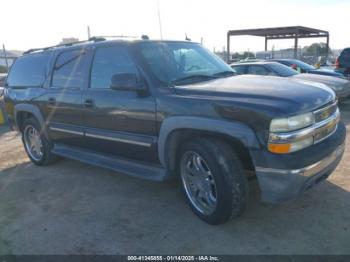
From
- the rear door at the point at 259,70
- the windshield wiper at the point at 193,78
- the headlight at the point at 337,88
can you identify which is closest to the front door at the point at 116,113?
the windshield wiper at the point at 193,78

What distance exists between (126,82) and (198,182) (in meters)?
1.34

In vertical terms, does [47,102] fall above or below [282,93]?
below

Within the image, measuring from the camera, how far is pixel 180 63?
4.20 metres

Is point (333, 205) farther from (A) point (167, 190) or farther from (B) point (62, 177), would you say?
(B) point (62, 177)

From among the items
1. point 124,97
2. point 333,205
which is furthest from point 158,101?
point 333,205

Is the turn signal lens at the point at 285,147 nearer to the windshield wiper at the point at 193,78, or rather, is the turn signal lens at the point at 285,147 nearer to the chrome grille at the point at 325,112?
the chrome grille at the point at 325,112

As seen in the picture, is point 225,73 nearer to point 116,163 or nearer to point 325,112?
point 325,112

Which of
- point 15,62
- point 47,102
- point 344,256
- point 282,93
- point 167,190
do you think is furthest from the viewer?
point 15,62

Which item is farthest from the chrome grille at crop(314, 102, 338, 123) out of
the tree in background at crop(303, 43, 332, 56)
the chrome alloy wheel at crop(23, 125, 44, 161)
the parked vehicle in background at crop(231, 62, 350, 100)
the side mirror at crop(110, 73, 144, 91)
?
the tree in background at crop(303, 43, 332, 56)

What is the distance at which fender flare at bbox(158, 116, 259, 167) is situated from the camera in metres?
3.04

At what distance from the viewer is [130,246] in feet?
10.8

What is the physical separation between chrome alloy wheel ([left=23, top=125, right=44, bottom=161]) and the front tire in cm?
331

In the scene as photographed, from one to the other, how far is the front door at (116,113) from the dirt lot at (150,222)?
2.00 ft

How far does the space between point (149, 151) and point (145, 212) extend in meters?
0.70
